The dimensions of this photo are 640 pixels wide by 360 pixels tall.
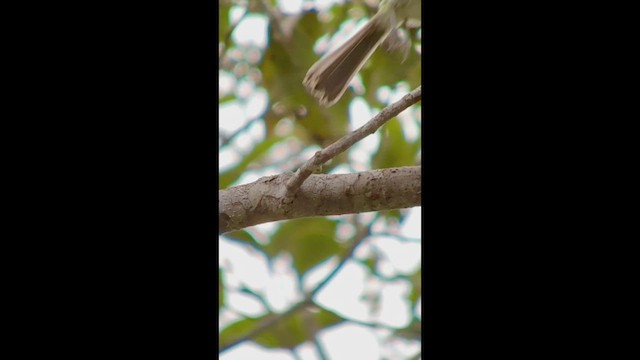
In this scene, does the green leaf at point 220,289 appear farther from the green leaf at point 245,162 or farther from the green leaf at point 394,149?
the green leaf at point 394,149

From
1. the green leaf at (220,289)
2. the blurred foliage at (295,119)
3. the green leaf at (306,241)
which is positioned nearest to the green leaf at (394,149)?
the blurred foliage at (295,119)

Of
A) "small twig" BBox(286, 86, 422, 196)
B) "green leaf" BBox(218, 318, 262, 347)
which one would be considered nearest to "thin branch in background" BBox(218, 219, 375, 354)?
"green leaf" BBox(218, 318, 262, 347)

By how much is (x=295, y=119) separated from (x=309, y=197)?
0.10 meters

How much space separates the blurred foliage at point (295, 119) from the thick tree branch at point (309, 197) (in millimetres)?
12

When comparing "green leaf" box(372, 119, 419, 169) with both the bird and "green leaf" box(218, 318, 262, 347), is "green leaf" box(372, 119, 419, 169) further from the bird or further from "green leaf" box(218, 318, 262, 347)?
"green leaf" box(218, 318, 262, 347)

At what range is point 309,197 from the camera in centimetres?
79

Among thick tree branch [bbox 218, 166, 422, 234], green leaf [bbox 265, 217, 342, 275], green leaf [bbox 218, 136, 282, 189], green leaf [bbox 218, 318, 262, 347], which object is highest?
green leaf [bbox 218, 136, 282, 189]

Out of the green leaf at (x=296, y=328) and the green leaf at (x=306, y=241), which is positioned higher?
the green leaf at (x=306, y=241)

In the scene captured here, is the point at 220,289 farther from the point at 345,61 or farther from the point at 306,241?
the point at 345,61

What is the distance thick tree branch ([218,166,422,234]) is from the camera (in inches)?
30.7

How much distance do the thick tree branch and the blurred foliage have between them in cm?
1

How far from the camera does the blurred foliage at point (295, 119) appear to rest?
2.45 ft
